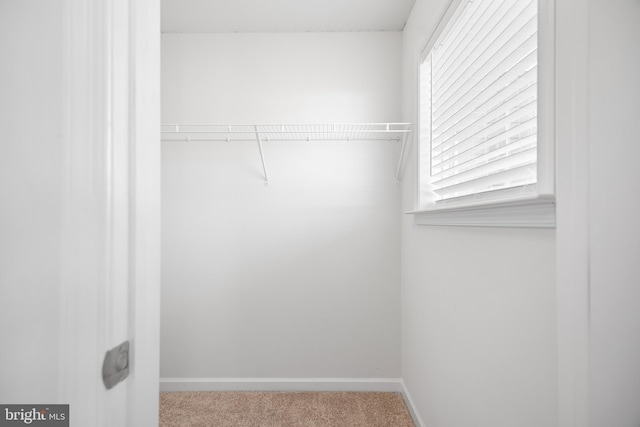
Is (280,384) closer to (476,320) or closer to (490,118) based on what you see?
(476,320)

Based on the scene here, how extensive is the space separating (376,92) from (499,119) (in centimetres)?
118

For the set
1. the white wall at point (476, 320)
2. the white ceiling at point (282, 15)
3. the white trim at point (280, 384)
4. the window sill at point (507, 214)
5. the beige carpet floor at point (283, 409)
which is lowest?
the beige carpet floor at point (283, 409)

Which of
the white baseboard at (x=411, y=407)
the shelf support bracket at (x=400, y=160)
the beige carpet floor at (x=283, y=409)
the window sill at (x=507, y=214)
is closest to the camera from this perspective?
the window sill at (x=507, y=214)

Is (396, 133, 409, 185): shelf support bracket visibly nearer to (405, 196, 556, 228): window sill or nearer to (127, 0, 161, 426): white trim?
(405, 196, 556, 228): window sill

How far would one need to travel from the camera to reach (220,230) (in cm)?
199

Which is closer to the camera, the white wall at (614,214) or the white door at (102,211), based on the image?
the white door at (102,211)

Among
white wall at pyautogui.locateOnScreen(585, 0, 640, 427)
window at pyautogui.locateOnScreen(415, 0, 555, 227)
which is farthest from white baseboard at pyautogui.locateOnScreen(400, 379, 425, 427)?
white wall at pyautogui.locateOnScreen(585, 0, 640, 427)

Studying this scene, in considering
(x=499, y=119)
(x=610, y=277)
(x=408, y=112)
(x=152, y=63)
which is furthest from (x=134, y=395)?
(x=408, y=112)

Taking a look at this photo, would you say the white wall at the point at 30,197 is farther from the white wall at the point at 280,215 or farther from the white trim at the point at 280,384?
the white trim at the point at 280,384

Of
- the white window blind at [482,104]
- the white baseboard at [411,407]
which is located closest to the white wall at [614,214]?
the white window blind at [482,104]

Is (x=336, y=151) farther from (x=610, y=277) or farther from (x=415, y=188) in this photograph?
(x=610, y=277)

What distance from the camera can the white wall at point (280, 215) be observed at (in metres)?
1.97

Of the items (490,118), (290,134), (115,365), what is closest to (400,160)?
(290,134)

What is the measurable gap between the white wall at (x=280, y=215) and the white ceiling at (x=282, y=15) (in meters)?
0.06
